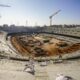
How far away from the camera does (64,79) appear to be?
12.8 metres

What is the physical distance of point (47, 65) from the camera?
18875 millimetres

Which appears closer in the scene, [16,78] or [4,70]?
[16,78]

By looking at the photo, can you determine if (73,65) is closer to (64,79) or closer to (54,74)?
(54,74)

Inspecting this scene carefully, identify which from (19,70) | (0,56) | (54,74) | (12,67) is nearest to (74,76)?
(54,74)

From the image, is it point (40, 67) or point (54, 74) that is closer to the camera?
point (54, 74)

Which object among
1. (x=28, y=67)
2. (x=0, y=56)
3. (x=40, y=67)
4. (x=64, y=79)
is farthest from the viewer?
(x=0, y=56)

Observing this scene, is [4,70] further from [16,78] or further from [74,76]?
[74,76]

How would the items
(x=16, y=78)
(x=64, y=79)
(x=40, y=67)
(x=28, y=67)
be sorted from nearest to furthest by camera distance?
(x=64, y=79)
(x=16, y=78)
(x=28, y=67)
(x=40, y=67)

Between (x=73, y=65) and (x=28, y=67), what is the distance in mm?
4855

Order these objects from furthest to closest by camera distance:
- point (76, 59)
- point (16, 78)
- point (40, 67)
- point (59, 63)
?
point (76, 59), point (59, 63), point (40, 67), point (16, 78)

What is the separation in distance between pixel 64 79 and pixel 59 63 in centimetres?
677

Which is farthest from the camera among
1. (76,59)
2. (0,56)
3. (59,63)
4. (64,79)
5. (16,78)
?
(0,56)

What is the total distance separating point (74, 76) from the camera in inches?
583

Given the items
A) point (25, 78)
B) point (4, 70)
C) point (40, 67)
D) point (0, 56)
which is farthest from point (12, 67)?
point (0, 56)
